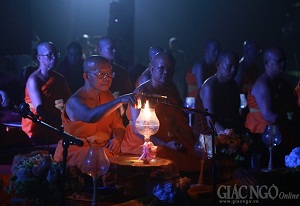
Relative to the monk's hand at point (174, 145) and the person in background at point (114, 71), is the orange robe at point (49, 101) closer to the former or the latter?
the person in background at point (114, 71)

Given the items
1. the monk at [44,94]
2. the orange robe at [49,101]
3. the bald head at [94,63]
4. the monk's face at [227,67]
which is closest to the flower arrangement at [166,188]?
the bald head at [94,63]

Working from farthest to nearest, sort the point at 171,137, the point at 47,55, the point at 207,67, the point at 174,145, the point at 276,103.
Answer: the point at 207,67, the point at 47,55, the point at 276,103, the point at 171,137, the point at 174,145

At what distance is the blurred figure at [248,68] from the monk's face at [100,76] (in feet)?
13.8

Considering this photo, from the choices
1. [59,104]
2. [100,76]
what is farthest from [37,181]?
[59,104]

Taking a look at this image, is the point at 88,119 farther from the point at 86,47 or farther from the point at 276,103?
the point at 86,47

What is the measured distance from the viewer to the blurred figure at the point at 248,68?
9445mm

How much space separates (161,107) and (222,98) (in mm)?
772

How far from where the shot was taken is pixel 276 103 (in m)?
6.88

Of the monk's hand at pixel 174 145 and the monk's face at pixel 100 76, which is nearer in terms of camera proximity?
the monk's face at pixel 100 76

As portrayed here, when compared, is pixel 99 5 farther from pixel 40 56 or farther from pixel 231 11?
pixel 40 56

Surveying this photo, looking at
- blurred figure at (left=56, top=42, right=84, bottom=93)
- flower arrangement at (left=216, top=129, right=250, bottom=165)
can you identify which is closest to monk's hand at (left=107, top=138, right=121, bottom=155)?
flower arrangement at (left=216, top=129, right=250, bottom=165)

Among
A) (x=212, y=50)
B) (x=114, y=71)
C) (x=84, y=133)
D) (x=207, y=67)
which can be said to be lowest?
(x=84, y=133)

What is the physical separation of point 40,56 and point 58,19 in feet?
23.2

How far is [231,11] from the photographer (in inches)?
622
